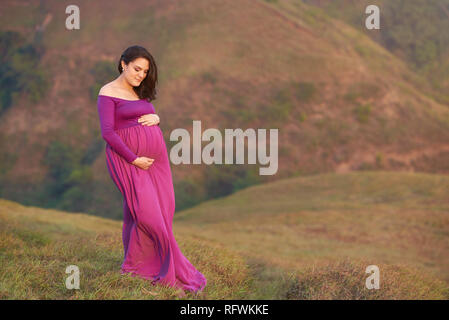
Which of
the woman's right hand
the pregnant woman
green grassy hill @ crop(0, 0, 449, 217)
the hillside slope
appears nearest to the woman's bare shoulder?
the pregnant woman

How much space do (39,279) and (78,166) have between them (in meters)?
38.0

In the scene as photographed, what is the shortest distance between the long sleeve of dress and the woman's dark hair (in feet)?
1.14

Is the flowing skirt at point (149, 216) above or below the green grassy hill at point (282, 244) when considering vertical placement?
above

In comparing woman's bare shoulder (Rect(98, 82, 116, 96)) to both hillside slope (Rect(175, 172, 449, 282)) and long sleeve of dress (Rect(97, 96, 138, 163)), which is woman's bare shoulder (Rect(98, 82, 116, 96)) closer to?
long sleeve of dress (Rect(97, 96, 138, 163))

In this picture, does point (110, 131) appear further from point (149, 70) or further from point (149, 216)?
point (149, 216)

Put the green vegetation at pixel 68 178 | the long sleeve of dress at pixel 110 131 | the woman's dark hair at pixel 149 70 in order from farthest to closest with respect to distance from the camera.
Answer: the green vegetation at pixel 68 178 → the woman's dark hair at pixel 149 70 → the long sleeve of dress at pixel 110 131

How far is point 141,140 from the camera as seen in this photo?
4910 mm

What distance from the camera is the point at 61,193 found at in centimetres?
4034

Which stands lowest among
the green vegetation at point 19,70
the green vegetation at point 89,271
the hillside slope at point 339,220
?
the hillside slope at point 339,220

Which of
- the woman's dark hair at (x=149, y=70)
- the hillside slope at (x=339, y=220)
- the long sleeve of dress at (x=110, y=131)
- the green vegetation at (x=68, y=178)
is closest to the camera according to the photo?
the long sleeve of dress at (x=110, y=131)

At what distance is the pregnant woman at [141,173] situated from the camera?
4.79 m

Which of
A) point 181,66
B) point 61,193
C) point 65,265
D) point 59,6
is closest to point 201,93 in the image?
point 181,66

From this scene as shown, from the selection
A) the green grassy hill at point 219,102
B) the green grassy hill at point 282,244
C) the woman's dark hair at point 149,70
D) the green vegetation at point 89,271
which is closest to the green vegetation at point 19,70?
the green grassy hill at point 219,102

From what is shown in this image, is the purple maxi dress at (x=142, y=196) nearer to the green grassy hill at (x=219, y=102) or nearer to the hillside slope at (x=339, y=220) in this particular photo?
the hillside slope at (x=339, y=220)
